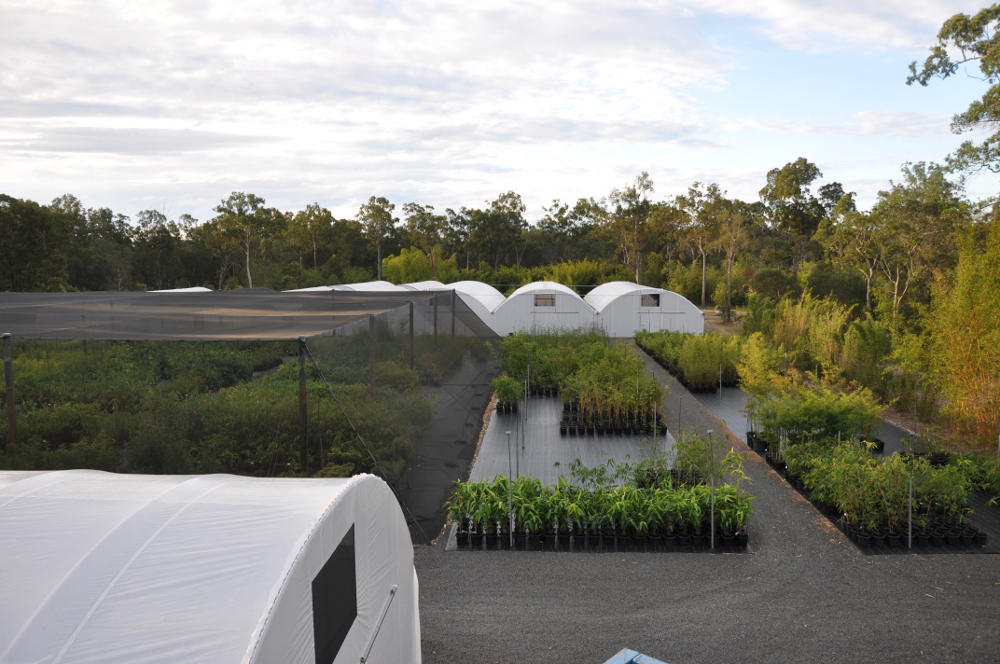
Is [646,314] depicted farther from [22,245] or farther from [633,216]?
[22,245]

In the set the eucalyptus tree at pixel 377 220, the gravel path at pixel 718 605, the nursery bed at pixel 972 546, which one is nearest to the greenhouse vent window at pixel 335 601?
the gravel path at pixel 718 605

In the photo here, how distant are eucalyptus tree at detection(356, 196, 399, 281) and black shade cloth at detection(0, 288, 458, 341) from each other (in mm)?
27621

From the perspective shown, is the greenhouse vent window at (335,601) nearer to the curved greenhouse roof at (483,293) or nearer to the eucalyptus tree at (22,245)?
the curved greenhouse roof at (483,293)

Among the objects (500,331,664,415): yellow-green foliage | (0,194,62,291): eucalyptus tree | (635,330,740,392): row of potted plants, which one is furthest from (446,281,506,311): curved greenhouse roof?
(0,194,62,291): eucalyptus tree

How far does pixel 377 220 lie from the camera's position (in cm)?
3972

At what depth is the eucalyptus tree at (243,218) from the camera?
32.7 metres

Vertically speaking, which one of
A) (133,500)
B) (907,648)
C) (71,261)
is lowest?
(907,648)

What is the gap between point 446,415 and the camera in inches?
314

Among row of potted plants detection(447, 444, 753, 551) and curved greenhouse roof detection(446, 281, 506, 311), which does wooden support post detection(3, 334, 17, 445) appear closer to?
row of potted plants detection(447, 444, 753, 551)

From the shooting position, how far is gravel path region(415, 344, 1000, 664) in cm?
439

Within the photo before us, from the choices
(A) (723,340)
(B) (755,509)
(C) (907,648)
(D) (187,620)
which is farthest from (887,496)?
(A) (723,340)

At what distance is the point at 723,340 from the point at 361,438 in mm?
10451

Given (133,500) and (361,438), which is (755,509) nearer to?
(361,438)

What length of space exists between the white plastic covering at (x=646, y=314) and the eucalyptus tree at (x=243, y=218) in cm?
1940
